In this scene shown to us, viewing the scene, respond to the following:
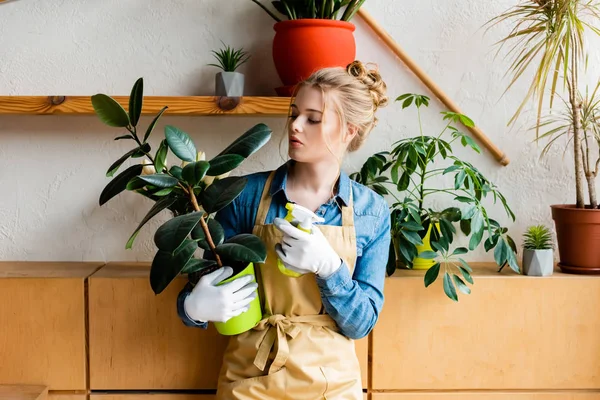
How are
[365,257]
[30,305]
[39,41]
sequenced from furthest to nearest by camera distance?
[39,41]
[30,305]
[365,257]

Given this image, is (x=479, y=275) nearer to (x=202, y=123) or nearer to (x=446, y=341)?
(x=446, y=341)

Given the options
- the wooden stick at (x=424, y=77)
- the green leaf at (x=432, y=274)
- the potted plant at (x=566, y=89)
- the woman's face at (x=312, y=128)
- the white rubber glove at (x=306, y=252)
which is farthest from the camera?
the wooden stick at (x=424, y=77)

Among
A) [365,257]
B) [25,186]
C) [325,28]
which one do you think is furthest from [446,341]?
[25,186]

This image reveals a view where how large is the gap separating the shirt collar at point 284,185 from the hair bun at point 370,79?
0.71 ft

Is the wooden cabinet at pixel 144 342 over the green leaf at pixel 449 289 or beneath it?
beneath

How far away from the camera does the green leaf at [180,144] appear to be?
1.45m

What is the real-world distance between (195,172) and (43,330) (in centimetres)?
74

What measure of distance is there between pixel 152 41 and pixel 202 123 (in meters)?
0.29

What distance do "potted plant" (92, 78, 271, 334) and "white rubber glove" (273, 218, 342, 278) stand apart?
0.21 feet

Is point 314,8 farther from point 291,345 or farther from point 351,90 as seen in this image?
point 291,345

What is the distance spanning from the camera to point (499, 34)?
202 centimetres

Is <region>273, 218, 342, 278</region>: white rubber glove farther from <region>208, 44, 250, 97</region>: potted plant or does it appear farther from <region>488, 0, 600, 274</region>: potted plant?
<region>488, 0, 600, 274</region>: potted plant

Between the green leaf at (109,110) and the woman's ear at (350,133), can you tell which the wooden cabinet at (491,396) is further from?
the green leaf at (109,110)

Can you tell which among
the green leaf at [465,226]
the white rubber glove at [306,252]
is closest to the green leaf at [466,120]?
the green leaf at [465,226]
